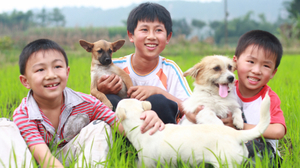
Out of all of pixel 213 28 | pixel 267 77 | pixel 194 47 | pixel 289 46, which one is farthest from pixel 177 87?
pixel 213 28

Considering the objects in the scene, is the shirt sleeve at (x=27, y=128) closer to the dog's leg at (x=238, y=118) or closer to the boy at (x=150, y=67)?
the boy at (x=150, y=67)

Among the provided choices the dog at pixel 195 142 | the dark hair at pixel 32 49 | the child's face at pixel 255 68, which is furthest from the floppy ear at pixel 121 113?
the child's face at pixel 255 68

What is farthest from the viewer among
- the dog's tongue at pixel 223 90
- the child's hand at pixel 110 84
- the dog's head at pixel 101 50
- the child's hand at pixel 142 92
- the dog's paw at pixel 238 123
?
the dog's head at pixel 101 50

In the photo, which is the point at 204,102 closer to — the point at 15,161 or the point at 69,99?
the point at 69,99

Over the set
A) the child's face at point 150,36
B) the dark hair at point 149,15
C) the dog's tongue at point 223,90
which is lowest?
the dog's tongue at point 223,90

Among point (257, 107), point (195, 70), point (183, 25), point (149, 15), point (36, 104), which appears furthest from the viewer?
point (183, 25)

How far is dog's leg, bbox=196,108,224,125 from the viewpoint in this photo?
203cm

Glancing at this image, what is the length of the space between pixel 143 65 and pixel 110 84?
43 cm

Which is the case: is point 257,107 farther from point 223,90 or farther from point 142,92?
point 142,92

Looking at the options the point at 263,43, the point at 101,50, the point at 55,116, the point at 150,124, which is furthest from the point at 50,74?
the point at 263,43

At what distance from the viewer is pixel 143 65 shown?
2732 millimetres

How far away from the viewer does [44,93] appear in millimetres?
1852

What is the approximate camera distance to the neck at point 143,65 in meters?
2.72

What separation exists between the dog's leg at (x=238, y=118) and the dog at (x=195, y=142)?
453 mm
